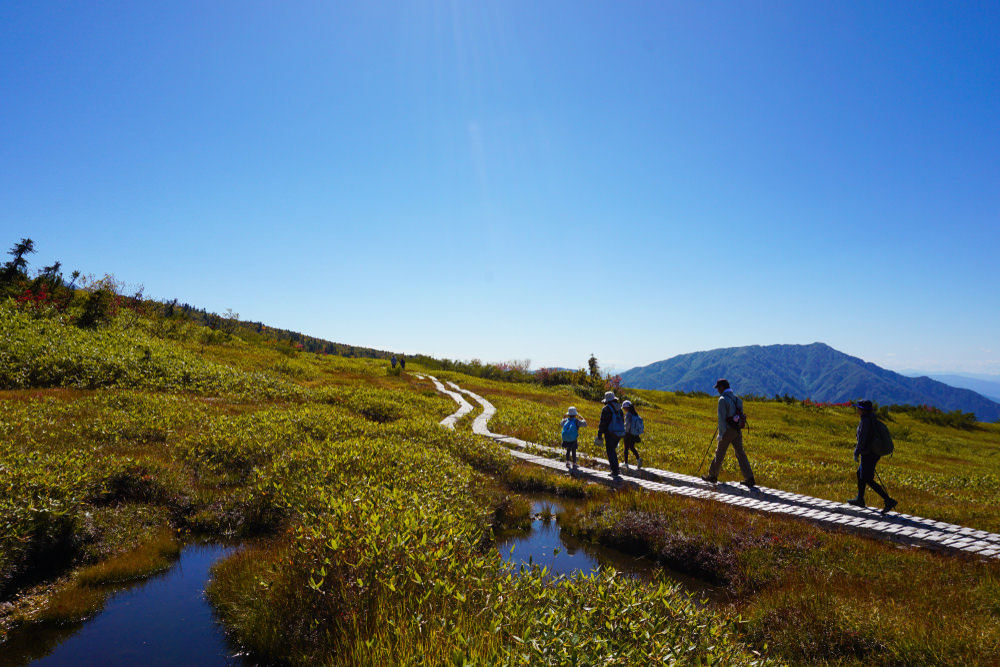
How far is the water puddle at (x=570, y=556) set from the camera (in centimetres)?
880

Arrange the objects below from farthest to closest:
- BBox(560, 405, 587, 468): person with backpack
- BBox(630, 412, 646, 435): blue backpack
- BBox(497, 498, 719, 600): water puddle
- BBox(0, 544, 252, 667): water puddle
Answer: BBox(560, 405, 587, 468): person with backpack < BBox(630, 412, 646, 435): blue backpack < BBox(497, 498, 719, 600): water puddle < BBox(0, 544, 252, 667): water puddle

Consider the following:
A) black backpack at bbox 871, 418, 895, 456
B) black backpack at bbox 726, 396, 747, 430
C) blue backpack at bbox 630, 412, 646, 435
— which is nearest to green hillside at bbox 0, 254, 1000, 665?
black backpack at bbox 871, 418, 895, 456

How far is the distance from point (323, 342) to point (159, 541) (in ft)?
473

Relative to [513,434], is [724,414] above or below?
above

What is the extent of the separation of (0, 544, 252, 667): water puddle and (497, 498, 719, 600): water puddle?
4719 mm

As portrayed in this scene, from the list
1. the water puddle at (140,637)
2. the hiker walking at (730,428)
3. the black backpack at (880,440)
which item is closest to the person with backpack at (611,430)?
the hiker walking at (730,428)

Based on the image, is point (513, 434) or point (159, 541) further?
point (513, 434)

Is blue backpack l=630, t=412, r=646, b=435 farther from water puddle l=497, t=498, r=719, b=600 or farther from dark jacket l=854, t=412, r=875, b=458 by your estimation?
dark jacket l=854, t=412, r=875, b=458

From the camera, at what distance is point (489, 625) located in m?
4.84

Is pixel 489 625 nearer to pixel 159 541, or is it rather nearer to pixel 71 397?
pixel 159 541

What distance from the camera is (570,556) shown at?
9.73 metres

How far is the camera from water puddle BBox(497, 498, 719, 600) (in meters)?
8.80

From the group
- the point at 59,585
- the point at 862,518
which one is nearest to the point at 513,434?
the point at 862,518

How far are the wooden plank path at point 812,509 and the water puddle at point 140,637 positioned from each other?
1109 centimetres
